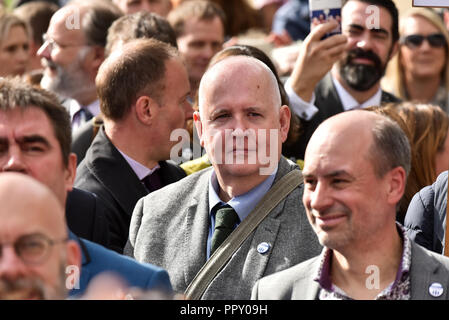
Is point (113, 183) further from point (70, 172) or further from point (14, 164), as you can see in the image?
point (14, 164)

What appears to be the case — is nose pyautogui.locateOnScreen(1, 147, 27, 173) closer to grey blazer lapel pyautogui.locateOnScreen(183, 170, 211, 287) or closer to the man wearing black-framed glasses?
grey blazer lapel pyautogui.locateOnScreen(183, 170, 211, 287)

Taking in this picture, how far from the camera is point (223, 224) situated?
185 inches

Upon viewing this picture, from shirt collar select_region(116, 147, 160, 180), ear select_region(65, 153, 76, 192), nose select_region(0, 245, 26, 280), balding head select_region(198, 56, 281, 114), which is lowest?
nose select_region(0, 245, 26, 280)

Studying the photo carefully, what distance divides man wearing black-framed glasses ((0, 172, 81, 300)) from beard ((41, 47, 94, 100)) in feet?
14.2

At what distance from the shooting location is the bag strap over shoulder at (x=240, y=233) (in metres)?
4.51

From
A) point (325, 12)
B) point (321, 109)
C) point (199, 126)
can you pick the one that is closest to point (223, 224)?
point (199, 126)

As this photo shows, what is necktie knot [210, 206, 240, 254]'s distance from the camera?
4668mm

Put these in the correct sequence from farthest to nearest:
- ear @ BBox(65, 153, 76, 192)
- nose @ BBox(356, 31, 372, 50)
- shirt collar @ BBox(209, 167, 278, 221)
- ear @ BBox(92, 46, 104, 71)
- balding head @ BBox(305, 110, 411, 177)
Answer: ear @ BBox(92, 46, 104, 71) → nose @ BBox(356, 31, 372, 50) → shirt collar @ BBox(209, 167, 278, 221) → ear @ BBox(65, 153, 76, 192) → balding head @ BBox(305, 110, 411, 177)

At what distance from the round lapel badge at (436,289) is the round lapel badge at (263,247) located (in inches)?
33.0

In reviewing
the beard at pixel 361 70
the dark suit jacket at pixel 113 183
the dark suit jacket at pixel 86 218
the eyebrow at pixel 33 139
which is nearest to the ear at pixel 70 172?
the eyebrow at pixel 33 139

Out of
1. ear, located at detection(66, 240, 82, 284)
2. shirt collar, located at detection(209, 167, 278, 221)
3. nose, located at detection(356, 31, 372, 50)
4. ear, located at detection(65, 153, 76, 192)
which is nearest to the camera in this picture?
ear, located at detection(66, 240, 82, 284)

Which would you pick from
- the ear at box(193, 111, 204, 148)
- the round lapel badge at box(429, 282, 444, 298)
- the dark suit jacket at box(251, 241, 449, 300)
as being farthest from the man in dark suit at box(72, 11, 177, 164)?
the round lapel badge at box(429, 282, 444, 298)

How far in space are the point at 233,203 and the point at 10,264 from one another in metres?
1.72
